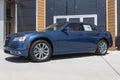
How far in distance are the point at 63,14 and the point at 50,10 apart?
78cm

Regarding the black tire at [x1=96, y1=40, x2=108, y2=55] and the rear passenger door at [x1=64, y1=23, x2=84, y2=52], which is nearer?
the rear passenger door at [x1=64, y1=23, x2=84, y2=52]

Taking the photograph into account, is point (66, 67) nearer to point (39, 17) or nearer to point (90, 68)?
point (90, 68)

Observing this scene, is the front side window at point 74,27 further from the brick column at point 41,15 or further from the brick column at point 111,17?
the brick column at point 41,15

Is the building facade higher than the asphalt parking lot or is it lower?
higher

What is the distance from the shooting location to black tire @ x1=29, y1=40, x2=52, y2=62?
8.36m

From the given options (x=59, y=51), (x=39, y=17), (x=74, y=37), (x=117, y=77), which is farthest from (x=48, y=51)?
(x=39, y=17)

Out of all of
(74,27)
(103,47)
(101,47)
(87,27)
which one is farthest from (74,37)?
(103,47)

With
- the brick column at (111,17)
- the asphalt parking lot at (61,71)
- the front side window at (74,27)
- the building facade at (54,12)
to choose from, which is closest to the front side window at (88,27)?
the front side window at (74,27)

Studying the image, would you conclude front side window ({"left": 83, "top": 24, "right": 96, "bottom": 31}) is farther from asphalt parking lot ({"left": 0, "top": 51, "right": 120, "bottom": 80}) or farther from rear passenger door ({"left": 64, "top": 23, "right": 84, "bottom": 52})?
asphalt parking lot ({"left": 0, "top": 51, "right": 120, "bottom": 80})

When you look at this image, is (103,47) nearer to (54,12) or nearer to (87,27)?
(87,27)

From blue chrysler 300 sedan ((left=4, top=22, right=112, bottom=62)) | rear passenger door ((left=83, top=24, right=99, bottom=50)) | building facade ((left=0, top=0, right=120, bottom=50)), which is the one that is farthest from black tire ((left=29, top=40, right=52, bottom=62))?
building facade ((left=0, top=0, right=120, bottom=50))

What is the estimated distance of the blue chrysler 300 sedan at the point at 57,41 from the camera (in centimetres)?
829

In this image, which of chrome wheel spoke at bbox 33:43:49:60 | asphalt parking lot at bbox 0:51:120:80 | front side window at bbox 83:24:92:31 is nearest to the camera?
asphalt parking lot at bbox 0:51:120:80

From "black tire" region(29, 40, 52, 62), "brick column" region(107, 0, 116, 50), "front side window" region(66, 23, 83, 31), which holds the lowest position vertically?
"black tire" region(29, 40, 52, 62)
